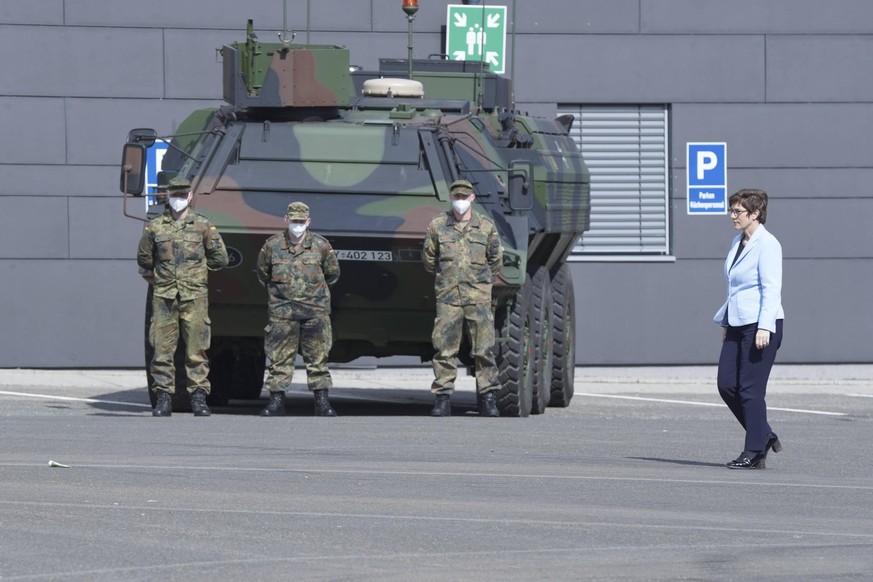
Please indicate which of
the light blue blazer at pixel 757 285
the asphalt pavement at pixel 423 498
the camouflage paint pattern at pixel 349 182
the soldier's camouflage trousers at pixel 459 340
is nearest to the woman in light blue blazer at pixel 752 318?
the light blue blazer at pixel 757 285

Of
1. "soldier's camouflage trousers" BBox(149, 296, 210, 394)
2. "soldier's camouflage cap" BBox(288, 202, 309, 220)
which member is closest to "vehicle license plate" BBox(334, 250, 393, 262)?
"soldier's camouflage cap" BBox(288, 202, 309, 220)

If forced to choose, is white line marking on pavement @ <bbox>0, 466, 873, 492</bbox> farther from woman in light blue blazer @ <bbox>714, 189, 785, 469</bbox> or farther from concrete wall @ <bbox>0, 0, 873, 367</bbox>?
concrete wall @ <bbox>0, 0, 873, 367</bbox>

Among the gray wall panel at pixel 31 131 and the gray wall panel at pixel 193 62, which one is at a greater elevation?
the gray wall panel at pixel 193 62

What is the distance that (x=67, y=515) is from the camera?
818 cm

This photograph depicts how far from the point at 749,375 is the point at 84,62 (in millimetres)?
11111

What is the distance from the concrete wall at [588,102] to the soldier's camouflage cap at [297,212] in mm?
6737

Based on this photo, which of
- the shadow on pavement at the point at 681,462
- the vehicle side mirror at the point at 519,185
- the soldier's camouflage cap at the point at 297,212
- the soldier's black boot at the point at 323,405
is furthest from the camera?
the soldier's black boot at the point at 323,405

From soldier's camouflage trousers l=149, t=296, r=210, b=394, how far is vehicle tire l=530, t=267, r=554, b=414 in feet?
8.71

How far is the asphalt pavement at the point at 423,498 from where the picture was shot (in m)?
7.11

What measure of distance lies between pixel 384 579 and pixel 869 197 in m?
14.7

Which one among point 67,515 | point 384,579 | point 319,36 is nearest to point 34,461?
point 67,515

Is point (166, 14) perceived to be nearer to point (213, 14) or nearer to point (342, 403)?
point (213, 14)

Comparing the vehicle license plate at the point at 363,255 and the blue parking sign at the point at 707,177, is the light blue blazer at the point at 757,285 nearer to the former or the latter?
the vehicle license plate at the point at 363,255

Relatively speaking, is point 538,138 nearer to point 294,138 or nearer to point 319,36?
point 294,138
